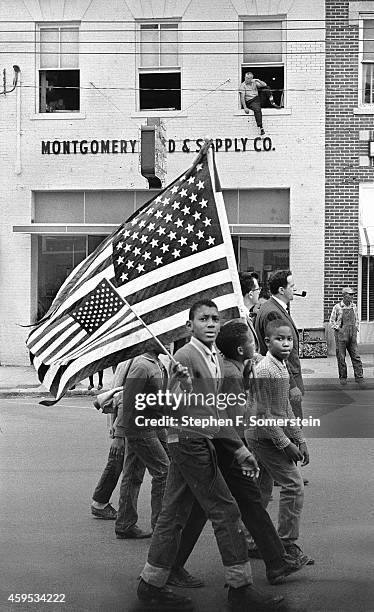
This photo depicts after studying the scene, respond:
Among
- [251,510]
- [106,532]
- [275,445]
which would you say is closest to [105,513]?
[106,532]

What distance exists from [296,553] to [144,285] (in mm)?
2016

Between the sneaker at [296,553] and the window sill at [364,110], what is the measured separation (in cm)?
1447

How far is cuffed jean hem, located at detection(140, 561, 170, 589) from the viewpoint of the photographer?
5.40 m

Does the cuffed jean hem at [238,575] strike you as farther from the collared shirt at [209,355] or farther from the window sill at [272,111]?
the window sill at [272,111]

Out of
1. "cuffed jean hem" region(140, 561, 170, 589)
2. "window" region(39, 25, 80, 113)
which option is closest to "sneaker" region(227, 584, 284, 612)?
"cuffed jean hem" region(140, 561, 170, 589)

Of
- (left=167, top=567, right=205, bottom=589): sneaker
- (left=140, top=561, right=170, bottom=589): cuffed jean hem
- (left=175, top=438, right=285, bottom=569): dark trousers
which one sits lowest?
(left=167, top=567, right=205, bottom=589): sneaker

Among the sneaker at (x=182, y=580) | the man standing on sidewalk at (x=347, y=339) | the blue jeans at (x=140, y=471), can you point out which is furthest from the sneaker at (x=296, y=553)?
the man standing on sidewalk at (x=347, y=339)

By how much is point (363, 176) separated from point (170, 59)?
4.73m

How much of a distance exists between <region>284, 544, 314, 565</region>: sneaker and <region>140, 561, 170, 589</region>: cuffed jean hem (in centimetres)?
100

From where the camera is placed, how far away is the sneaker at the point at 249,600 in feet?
17.2

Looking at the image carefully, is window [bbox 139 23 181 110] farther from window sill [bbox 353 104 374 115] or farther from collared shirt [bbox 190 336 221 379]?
collared shirt [bbox 190 336 221 379]

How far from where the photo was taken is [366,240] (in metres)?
18.7

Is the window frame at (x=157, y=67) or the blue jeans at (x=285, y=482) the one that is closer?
the blue jeans at (x=285, y=482)

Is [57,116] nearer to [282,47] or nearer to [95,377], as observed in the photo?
[282,47]
